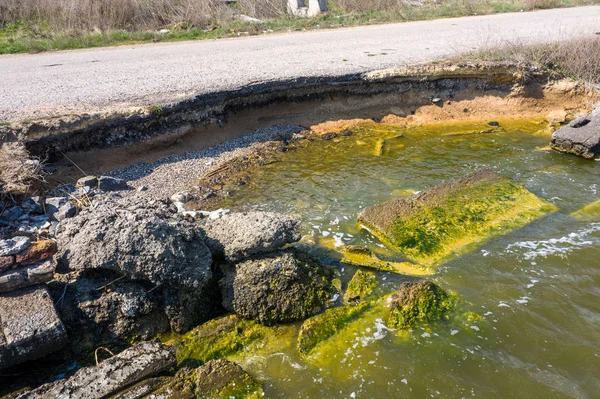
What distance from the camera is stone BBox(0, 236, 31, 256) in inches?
159

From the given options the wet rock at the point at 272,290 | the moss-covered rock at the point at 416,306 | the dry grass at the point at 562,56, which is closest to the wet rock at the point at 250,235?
the wet rock at the point at 272,290

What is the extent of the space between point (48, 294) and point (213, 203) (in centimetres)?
329

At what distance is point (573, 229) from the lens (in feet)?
19.6

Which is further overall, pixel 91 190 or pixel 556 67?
pixel 556 67

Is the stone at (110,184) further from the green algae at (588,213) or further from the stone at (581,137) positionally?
the stone at (581,137)

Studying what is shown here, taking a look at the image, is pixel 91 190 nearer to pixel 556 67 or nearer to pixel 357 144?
pixel 357 144

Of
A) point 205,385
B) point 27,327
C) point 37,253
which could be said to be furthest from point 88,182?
point 205,385

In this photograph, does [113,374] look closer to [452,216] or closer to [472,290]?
[472,290]

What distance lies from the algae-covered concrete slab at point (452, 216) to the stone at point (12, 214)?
4.54 meters

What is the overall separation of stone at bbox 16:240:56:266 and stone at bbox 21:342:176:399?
3.79 ft

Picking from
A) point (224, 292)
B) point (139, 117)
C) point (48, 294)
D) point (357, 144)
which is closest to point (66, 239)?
point (48, 294)

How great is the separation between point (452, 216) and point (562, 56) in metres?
6.93

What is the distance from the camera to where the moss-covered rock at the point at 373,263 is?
5.37 m

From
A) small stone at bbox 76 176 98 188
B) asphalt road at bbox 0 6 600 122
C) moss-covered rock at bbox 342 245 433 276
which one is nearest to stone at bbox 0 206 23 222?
small stone at bbox 76 176 98 188
